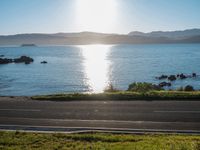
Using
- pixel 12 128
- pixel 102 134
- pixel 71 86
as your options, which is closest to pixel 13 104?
pixel 12 128

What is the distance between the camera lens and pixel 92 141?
1061cm

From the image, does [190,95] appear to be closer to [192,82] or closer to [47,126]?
[47,126]

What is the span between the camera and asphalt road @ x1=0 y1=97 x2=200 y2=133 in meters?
13.0

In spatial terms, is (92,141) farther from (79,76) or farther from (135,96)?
(79,76)

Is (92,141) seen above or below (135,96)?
below

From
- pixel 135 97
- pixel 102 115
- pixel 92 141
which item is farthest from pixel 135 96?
pixel 92 141

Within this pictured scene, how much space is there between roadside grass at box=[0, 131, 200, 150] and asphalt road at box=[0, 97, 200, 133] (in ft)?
4.66

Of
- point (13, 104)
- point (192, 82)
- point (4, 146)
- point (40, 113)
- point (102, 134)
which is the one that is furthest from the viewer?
point (192, 82)

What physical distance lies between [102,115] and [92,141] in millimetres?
4425

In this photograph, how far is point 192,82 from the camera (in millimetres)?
56344

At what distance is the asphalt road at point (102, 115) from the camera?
510 inches

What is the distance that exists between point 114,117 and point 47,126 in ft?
10.2

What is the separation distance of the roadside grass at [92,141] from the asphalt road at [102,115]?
1422 mm

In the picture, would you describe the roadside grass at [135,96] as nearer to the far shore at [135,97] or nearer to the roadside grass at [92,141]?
the far shore at [135,97]
